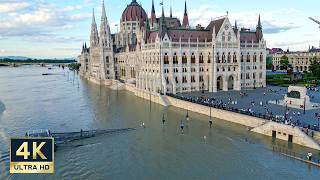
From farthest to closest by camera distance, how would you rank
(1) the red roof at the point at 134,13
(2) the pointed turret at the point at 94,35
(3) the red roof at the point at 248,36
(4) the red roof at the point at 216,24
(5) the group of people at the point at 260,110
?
(2) the pointed turret at the point at 94,35, (1) the red roof at the point at 134,13, (3) the red roof at the point at 248,36, (4) the red roof at the point at 216,24, (5) the group of people at the point at 260,110

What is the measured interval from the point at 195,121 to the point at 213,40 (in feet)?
113

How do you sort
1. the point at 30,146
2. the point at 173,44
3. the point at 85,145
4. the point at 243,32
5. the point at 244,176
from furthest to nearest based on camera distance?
1. the point at 243,32
2. the point at 173,44
3. the point at 85,145
4. the point at 244,176
5. the point at 30,146

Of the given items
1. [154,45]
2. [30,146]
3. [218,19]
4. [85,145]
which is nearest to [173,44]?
[154,45]

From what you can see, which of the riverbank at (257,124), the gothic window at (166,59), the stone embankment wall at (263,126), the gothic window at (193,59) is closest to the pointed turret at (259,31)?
the gothic window at (193,59)

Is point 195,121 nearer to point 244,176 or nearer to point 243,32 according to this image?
point 244,176

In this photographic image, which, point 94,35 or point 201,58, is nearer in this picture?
point 201,58

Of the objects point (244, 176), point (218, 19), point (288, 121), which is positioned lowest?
point (244, 176)

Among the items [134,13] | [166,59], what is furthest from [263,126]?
[134,13]

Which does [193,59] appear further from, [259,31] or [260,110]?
[260,110]

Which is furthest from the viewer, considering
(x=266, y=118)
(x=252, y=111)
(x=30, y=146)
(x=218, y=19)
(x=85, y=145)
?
(x=218, y=19)

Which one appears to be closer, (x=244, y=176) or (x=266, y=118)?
(x=244, y=176)

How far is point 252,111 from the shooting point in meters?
65.8

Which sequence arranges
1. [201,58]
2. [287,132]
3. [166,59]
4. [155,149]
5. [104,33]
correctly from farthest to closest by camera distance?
[104,33] < [201,58] < [166,59] < [287,132] < [155,149]

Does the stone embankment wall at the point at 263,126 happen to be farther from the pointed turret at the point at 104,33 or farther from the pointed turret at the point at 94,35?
the pointed turret at the point at 94,35
